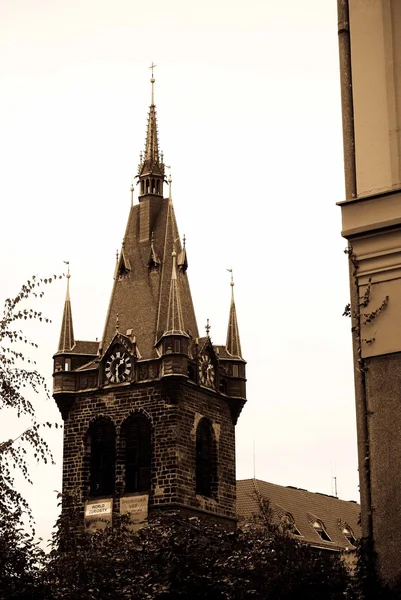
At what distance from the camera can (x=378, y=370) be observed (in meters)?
19.6

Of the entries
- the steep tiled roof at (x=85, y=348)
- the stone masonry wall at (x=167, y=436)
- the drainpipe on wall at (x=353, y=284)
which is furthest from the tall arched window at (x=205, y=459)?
the drainpipe on wall at (x=353, y=284)

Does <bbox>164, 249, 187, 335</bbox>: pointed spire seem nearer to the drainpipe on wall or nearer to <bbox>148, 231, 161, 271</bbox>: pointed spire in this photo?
<bbox>148, 231, 161, 271</bbox>: pointed spire

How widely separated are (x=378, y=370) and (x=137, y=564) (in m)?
7.43

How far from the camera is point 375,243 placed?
→ 20.0 metres

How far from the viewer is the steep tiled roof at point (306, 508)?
8612 centimetres

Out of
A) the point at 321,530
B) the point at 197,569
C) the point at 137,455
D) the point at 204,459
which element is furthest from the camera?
the point at 321,530

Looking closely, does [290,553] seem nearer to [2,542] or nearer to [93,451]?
[2,542]

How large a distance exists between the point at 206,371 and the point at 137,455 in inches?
202

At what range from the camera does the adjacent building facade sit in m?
19.1

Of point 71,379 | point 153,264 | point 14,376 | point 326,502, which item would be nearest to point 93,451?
point 71,379

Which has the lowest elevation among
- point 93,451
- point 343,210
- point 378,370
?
point 378,370

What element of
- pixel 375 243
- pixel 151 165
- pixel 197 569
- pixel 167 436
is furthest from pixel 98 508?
pixel 375 243

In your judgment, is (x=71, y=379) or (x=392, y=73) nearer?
(x=392, y=73)

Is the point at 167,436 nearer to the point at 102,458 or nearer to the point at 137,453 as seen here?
the point at 137,453
